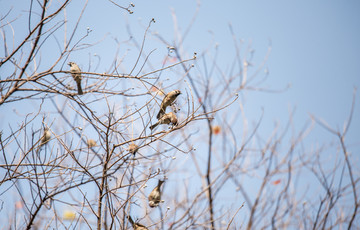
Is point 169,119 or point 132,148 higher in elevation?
point 169,119

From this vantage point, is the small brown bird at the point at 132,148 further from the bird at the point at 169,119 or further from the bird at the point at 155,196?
the bird at the point at 155,196

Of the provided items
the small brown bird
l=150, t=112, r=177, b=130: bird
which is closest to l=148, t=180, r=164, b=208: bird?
l=150, t=112, r=177, b=130: bird

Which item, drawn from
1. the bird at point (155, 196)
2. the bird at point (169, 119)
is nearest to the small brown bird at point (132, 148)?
the bird at point (169, 119)

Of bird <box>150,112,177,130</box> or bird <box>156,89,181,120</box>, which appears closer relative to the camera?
bird <box>156,89,181,120</box>

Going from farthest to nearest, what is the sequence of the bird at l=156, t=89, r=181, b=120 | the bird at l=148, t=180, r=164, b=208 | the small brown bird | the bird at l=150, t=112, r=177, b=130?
the bird at l=148, t=180, r=164, b=208
the bird at l=150, t=112, r=177, b=130
the bird at l=156, t=89, r=181, b=120
the small brown bird

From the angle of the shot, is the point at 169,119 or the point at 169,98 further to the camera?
the point at 169,119

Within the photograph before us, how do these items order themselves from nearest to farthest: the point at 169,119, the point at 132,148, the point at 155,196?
the point at 132,148, the point at 169,119, the point at 155,196

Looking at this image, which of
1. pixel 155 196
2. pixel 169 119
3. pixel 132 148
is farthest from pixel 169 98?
pixel 155 196

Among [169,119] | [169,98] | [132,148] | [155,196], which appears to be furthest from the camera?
[155,196]

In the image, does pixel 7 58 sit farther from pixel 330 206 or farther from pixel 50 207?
pixel 330 206

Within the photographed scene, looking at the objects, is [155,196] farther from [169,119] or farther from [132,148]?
[132,148]

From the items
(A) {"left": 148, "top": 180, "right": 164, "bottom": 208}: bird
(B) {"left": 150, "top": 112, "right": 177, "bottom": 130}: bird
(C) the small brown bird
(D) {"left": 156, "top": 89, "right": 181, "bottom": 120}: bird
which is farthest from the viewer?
(A) {"left": 148, "top": 180, "right": 164, "bottom": 208}: bird

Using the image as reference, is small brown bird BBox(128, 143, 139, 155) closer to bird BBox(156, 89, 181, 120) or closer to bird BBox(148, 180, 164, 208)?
bird BBox(156, 89, 181, 120)

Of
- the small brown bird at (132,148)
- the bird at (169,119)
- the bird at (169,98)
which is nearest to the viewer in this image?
the small brown bird at (132,148)
